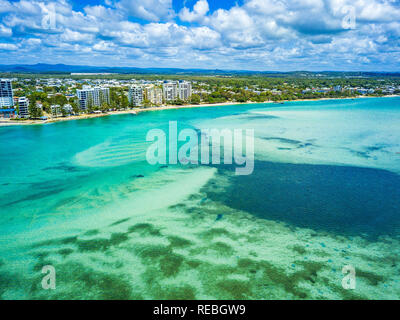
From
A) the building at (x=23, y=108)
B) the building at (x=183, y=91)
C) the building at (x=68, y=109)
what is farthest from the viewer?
the building at (x=183, y=91)

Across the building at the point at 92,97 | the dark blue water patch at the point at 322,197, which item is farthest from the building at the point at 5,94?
the dark blue water patch at the point at 322,197

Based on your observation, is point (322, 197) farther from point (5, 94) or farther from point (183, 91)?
point (183, 91)

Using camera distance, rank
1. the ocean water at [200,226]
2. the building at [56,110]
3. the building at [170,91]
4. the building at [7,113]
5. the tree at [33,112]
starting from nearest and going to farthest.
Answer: the ocean water at [200,226] → the tree at [33,112] → the building at [7,113] → the building at [56,110] → the building at [170,91]

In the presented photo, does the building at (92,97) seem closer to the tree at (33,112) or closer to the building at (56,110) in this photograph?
the building at (56,110)

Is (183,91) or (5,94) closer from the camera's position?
(5,94)

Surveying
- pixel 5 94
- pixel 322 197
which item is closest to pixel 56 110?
pixel 5 94

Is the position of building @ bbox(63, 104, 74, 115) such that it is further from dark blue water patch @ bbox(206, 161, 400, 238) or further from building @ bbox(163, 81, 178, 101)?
dark blue water patch @ bbox(206, 161, 400, 238)
